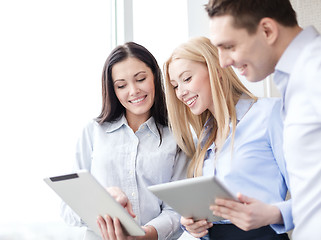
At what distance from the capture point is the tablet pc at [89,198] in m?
1.45

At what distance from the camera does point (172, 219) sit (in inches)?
74.7

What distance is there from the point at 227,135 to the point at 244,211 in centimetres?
45

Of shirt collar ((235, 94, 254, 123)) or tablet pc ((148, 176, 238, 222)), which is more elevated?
shirt collar ((235, 94, 254, 123))

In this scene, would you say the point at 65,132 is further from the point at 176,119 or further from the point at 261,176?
the point at 261,176

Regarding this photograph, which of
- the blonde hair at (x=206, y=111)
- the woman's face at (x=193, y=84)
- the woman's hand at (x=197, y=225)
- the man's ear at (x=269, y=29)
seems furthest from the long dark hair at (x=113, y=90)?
the man's ear at (x=269, y=29)

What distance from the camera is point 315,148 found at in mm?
1279

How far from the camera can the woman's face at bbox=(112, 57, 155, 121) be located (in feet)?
6.56

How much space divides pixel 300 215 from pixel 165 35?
187 cm

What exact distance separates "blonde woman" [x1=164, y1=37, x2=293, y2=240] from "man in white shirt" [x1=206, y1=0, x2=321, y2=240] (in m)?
0.19

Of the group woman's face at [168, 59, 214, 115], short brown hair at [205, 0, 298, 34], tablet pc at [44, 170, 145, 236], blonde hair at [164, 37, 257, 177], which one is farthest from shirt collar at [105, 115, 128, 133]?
short brown hair at [205, 0, 298, 34]

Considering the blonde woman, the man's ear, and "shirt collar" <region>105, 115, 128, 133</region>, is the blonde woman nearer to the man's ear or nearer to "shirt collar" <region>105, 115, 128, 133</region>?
"shirt collar" <region>105, 115, 128, 133</region>

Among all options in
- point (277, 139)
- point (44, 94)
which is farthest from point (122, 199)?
point (44, 94)

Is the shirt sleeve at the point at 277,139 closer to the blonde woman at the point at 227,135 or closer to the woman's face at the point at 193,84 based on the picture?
the blonde woman at the point at 227,135

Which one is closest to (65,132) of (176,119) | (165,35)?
(176,119)
